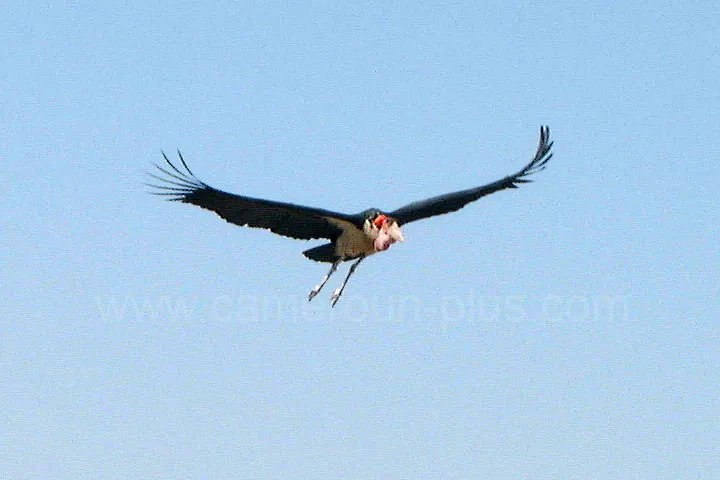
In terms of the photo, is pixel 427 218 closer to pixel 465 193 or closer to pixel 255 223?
pixel 465 193

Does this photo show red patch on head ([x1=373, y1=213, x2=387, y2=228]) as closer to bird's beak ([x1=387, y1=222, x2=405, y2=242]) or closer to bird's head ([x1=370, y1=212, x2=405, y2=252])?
bird's head ([x1=370, y1=212, x2=405, y2=252])

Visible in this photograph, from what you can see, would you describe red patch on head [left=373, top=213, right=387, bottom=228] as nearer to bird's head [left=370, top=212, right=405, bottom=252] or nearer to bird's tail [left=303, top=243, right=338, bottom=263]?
bird's head [left=370, top=212, right=405, bottom=252]

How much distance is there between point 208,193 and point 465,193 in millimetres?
5711

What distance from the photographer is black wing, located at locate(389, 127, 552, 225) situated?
119 ft

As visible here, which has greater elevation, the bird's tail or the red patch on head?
the red patch on head

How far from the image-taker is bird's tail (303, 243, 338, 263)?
116 ft

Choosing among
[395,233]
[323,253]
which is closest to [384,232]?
[395,233]

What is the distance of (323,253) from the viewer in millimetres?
35500

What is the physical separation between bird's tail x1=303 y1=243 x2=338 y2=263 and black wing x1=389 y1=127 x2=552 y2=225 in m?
1.37

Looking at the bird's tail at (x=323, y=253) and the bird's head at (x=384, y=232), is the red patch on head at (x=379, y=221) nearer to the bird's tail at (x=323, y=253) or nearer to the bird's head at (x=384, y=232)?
the bird's head at (x=384, y=232)

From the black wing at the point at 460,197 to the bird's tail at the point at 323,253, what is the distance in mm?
1372

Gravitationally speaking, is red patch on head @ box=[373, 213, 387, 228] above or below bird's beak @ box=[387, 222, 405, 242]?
above

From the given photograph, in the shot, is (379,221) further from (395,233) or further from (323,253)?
(323,253)

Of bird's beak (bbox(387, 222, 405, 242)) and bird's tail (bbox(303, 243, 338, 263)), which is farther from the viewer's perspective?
bird's tail (bbox(303, 243, 338, 263))
